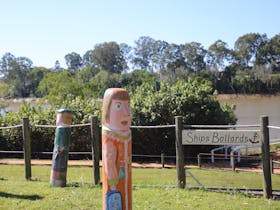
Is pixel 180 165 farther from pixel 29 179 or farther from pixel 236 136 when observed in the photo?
pixel 29 179

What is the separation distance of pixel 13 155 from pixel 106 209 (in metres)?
13.3

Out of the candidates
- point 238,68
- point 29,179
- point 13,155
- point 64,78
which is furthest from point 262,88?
point 29,179

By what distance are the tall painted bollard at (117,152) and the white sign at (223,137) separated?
309 centimetres

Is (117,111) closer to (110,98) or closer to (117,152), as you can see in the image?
(110,98)

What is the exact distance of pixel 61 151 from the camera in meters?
8.71

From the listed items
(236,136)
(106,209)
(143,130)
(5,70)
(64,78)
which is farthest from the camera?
(5,70)

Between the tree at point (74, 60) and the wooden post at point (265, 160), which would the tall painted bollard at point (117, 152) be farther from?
the tree at point (74, 60)

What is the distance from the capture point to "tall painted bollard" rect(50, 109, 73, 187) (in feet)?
28.2

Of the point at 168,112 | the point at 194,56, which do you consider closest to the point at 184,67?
the point at 194,56

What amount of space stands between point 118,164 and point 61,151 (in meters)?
3.70

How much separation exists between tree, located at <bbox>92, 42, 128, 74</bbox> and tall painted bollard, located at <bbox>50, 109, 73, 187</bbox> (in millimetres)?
88219

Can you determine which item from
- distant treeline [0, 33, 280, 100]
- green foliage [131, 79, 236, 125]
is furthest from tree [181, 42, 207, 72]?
green foliage [131, 79, 236, 125]

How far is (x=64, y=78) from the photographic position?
38.4 metres

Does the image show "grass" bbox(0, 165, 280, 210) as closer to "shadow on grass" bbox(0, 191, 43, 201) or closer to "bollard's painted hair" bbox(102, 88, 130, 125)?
"shadow on grass" bbox(0, 191, 43, 201)
